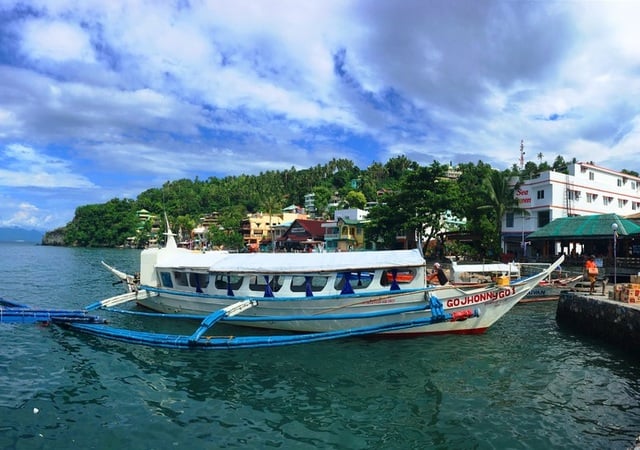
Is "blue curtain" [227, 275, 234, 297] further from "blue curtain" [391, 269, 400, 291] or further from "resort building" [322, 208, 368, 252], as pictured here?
"resort building" [322, 208, 368, 252]

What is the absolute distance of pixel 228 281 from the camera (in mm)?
18219

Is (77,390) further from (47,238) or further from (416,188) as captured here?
(47,238)

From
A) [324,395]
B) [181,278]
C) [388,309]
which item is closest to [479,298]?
[388,309]

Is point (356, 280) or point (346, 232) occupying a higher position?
point (346, 232)

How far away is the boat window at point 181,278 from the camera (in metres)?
19.9

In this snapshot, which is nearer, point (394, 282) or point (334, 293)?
point (394, 282)

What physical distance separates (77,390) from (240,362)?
4563 mm

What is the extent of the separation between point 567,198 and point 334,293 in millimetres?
38113

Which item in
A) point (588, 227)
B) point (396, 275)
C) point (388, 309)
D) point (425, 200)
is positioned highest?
point (425, 200)

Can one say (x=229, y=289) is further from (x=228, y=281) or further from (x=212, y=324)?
(x=212, y=324)

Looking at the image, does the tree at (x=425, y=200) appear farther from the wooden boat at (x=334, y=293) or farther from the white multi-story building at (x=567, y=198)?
the wooden boat at (x=334, y=293)

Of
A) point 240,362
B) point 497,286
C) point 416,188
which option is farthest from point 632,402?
point 416,188

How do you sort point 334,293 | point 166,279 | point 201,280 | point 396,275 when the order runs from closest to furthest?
point 396,275
point 334,293
point 201,280
point 166,279

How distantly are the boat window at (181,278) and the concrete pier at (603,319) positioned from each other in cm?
1763
